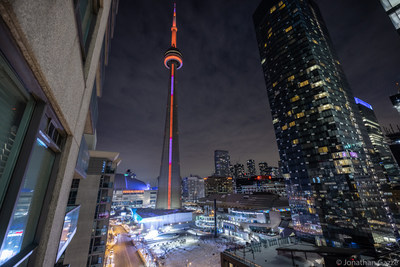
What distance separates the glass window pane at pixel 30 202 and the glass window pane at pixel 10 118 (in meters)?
0.29

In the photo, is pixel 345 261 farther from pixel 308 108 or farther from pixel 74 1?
pixel 308 108

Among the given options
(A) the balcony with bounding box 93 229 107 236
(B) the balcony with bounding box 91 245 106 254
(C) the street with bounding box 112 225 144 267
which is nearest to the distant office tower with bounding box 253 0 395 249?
(C) the street with bounding box 112 225 144 267

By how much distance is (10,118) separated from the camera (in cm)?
176

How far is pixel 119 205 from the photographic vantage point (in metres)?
101

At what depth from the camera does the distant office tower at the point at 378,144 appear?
87.8 m

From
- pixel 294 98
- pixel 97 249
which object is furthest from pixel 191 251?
pixel 294 98

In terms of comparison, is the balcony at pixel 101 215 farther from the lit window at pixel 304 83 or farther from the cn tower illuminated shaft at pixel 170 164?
the lit window at pixel 304 83

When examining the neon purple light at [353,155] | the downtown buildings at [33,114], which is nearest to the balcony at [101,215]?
the downtown buildings at [33,114]

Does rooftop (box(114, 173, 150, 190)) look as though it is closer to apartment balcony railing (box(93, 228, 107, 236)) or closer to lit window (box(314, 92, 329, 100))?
apartment balcony railing (box(93, 228, 107, 236))

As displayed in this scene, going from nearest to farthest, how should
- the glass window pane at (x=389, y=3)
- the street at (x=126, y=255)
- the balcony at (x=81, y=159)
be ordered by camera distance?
the balcony at (x=81, y=159) → the glass window pane at (x=389, y=3) → the street at (x=126, y=255)

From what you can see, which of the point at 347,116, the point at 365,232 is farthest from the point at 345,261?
the point at 347,116

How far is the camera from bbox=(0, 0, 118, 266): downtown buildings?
4.89 ft

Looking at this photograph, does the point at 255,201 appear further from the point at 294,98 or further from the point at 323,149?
the point at 294,98

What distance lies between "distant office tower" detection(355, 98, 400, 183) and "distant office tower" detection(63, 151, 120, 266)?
120 metres
